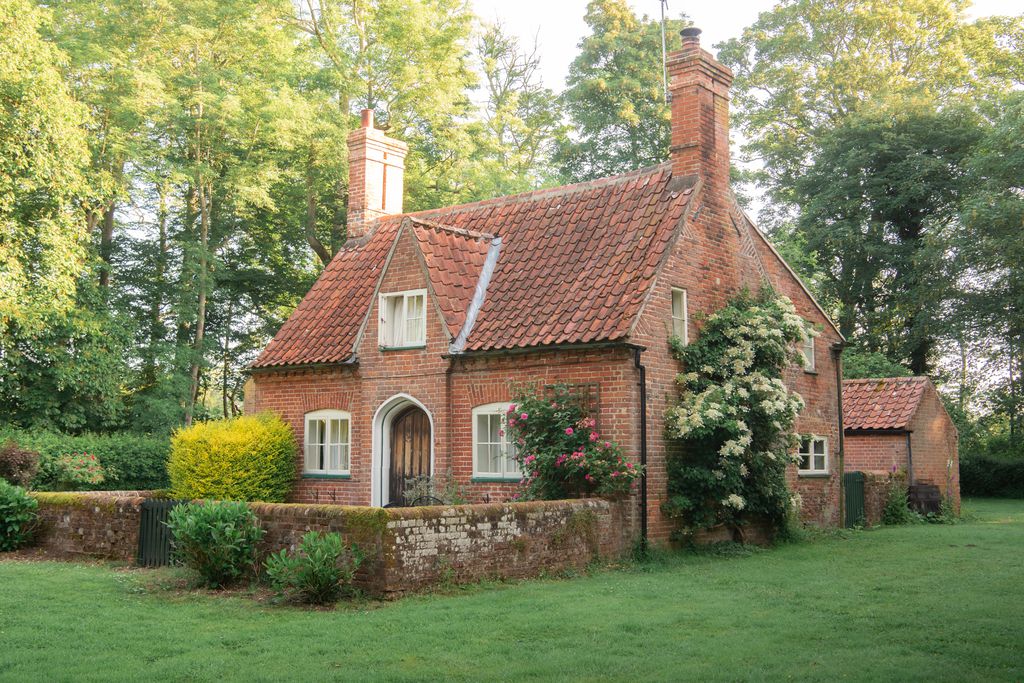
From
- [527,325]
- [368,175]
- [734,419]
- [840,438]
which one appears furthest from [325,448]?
[840,438]

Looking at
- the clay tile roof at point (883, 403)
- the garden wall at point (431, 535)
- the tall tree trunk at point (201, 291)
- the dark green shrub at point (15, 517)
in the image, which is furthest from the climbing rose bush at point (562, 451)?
the tall tree trunk at point (201, 291)

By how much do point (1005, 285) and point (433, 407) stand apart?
92.1 feet

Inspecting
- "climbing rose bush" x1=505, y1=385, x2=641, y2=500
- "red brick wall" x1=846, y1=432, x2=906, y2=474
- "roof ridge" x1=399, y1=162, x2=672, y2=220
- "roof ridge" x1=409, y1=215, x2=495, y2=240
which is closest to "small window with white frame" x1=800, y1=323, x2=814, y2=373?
"red brick wall" x1=846, y1=432, x2=906, y2=474

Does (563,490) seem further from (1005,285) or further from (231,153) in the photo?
(1005,285)

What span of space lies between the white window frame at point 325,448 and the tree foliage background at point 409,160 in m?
9.14

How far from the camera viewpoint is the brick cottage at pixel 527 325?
1652 centimetres

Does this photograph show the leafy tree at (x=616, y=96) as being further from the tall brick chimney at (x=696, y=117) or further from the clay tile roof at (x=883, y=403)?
the tall brick chimney at (x=696, y=117)

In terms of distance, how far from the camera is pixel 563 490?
1591 centimetres

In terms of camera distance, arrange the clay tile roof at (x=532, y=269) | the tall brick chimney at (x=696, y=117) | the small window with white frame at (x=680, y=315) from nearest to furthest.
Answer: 1. the clay tile roof at (x=532, y=269)
2. the small window with white frame at (x=680, y=315)
3. the tall brick chimney at (x=696, y=117)

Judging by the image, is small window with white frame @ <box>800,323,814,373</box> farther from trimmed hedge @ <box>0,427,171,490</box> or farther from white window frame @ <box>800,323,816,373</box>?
trimmed hedge @ <box>0,427,171,490</box>

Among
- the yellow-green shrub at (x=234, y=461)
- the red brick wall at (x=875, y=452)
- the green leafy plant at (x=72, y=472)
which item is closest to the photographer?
the yellow-green shrub at (x=234, y=461)

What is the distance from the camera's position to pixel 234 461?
19.6 m

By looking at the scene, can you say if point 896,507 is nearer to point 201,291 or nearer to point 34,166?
point 201,291

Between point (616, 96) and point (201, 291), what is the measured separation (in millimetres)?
20778
